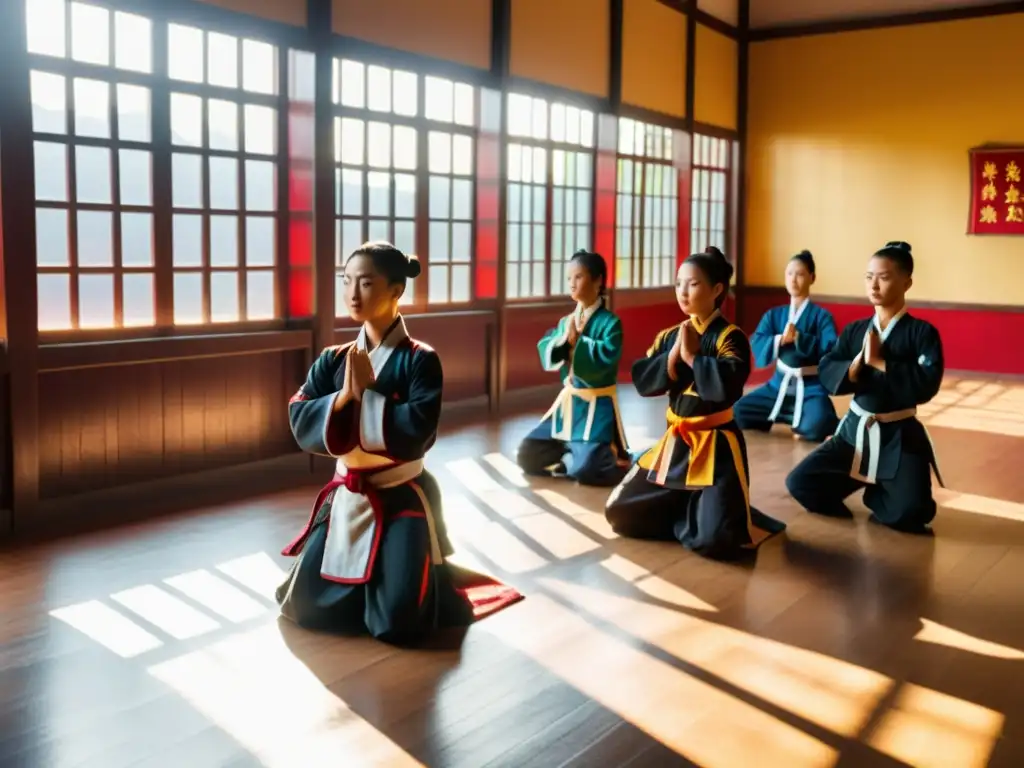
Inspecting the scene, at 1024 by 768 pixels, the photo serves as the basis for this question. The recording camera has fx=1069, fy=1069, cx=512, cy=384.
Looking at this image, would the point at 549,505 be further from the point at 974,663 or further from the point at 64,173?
the point at 64,173

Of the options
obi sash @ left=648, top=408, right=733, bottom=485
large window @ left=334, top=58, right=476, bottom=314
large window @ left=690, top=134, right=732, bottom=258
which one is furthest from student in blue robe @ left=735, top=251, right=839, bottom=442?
large window @ left=690, top=134, right=732, bottom=258

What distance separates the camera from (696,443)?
3.80 m

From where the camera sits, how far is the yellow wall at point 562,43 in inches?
269

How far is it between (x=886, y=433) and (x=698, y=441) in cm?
88

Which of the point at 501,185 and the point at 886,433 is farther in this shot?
the point at 501,185

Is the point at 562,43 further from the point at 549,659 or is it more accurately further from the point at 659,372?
the point at 549,659

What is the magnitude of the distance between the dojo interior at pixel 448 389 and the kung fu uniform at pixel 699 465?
3.8 inches

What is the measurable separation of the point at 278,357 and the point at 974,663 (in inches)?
134

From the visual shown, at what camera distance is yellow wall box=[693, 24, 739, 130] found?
938cm

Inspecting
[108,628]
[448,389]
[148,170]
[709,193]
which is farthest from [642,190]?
[108,628]

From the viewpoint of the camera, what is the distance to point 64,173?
4145 millimetres

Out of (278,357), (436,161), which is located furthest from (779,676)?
(436,161)

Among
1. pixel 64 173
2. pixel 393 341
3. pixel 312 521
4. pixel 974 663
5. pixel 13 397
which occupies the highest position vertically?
pixel 64 173

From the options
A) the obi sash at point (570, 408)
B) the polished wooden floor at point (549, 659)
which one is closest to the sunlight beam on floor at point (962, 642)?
the polished wooden floor at point (549, 659)
